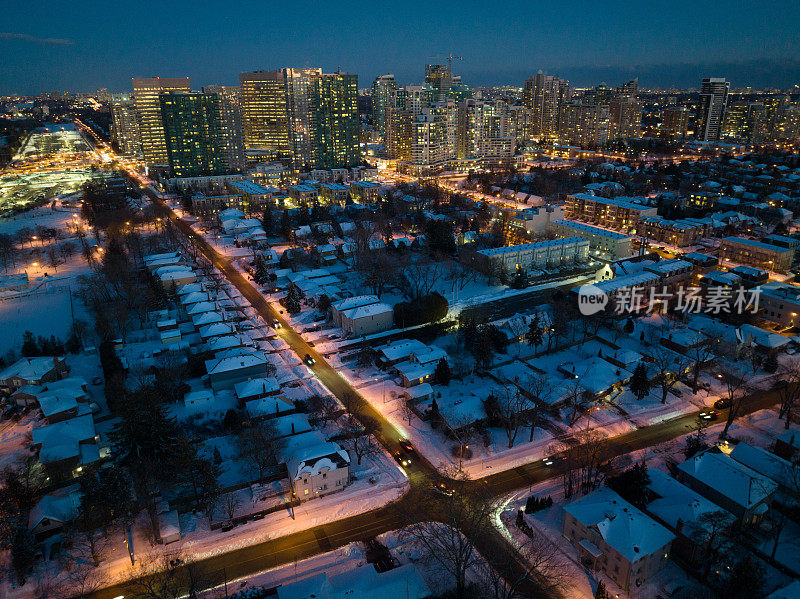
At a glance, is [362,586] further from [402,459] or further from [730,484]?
[730,484]

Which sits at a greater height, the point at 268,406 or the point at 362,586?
the point at 268,406

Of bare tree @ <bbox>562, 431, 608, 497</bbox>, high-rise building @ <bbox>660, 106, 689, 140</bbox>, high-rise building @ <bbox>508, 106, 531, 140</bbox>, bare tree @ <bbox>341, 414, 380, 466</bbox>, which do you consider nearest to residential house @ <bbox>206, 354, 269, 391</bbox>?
bare tree @ <bbox>341, 414, 380, 466</bbox>

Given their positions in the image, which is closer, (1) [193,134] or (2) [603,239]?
(2) [603,239]

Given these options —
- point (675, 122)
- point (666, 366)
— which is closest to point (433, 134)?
point (666, 366)

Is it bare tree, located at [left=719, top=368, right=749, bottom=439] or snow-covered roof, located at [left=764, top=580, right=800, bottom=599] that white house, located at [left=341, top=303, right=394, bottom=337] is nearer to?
bare tree, located at [left=719, top=368, right=749, bottom=439]

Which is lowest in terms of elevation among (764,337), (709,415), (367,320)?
(709,415)

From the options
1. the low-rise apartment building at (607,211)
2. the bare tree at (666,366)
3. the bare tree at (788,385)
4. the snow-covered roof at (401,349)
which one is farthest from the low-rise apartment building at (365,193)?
the bare tree at (788,385)

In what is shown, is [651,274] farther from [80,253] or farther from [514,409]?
[80,253]

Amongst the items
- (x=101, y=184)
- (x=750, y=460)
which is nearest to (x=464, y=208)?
(x=750, y=460)
